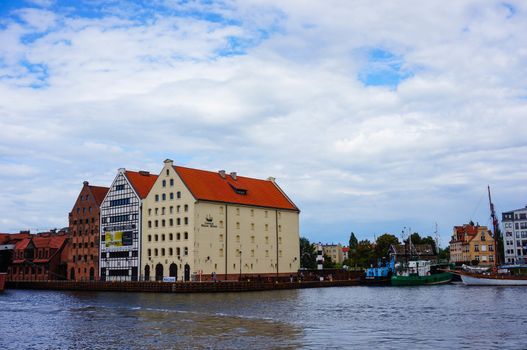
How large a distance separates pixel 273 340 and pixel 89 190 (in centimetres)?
9822

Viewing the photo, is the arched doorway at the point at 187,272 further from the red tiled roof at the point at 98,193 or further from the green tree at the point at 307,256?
the green tree at the point at 307,256

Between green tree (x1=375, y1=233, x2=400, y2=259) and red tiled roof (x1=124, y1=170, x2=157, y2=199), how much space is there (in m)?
A: 65.5

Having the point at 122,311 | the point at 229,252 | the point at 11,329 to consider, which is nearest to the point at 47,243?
the point at 229,252

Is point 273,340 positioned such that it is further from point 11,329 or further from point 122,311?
point 122,311

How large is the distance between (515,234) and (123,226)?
316ft

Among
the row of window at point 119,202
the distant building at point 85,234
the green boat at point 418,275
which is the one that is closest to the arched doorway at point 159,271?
the row of window at point 119,202

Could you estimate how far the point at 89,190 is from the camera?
127812 millimetres

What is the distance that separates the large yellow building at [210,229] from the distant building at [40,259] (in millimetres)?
27236

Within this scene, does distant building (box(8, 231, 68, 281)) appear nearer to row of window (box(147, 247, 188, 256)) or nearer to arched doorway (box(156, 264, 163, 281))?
row of window (box(147, 247, 188, 256))

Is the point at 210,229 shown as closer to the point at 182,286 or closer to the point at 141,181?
the point at 182,286

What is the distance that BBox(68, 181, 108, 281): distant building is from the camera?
12338cm

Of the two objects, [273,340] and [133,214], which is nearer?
[273,340]

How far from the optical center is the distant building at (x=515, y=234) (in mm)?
152500

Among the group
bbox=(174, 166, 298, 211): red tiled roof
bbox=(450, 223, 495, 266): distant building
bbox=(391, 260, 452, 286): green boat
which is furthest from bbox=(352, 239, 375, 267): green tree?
bbox=(174, 166, 298, 211): red tiled roof
